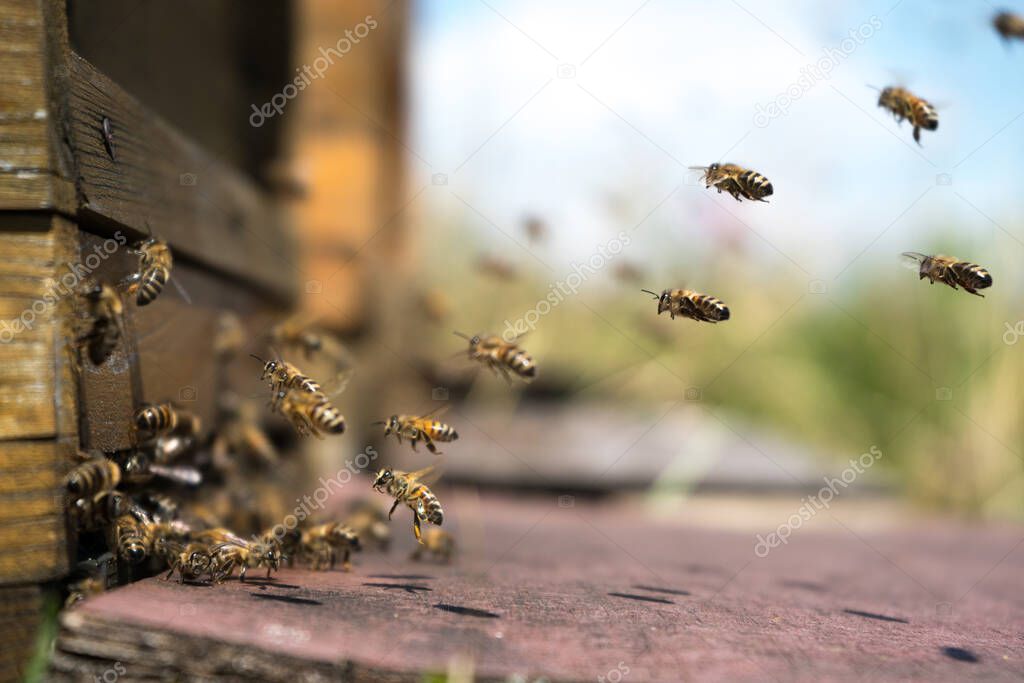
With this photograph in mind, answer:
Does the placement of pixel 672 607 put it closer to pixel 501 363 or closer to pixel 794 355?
pixel 501 363

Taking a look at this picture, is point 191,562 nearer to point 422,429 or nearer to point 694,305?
point 422,429

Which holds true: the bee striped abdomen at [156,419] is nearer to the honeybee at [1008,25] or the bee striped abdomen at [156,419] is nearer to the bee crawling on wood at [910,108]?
the bee crawling on wood at [910,108]

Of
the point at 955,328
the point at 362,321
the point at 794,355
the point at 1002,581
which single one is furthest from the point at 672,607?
the point at 794,355

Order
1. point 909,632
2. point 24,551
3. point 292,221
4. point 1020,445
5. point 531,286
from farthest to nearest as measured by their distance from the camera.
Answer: point 531,286 < point 1020,445 < point 292,221 < point 909,632 < point 24,551

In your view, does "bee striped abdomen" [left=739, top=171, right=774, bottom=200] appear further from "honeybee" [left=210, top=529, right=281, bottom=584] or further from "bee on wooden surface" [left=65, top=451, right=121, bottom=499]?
"bee on wooden surface" [left=65, top=451, right=121, bottom=499]

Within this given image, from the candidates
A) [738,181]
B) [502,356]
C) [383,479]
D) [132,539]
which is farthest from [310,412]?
[738,181]

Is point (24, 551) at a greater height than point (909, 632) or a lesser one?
greater
